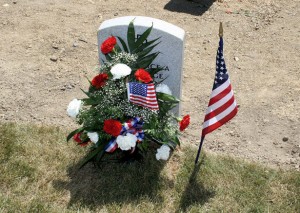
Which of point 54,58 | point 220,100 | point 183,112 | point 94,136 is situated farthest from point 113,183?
point 54,58

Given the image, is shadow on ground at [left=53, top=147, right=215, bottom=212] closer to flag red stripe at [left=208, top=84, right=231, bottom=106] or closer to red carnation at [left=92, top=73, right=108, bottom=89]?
flag red stripe at [left=208, top=84, right=231, bottom=106]

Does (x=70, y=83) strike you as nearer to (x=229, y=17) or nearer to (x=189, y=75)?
(x=189, y=75)

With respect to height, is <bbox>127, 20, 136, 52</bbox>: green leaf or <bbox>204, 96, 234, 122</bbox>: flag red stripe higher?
<bbox>127, 20, 136, 52</bbox>: green leaf

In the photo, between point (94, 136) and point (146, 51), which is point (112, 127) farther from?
point (146, 51)

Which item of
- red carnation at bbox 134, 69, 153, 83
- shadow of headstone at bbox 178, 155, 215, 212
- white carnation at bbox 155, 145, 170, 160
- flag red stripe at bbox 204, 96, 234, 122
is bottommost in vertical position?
shadow of headstone at bbox 178, 155, 215, 212

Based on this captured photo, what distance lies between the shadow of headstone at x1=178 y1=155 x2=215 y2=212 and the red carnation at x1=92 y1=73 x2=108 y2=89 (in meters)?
1.63

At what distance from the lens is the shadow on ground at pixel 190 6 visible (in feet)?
29.9

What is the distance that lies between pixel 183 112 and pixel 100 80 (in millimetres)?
1965

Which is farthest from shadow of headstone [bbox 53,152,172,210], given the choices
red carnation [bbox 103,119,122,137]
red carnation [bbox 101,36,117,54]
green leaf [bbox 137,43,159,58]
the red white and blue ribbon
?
red carnation [bbox 101,36,117,54]

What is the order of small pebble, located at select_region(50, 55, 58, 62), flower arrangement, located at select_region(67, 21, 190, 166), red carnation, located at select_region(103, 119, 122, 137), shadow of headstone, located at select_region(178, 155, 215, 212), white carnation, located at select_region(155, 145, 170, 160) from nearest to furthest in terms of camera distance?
red carnation, located at select_region(103, 119, 122, 137), flower arrangement, located at select_region(67, 21, 190, 166), shadow of headstone, located at select_region(178, 155, 215, 212), white carnation, located at select_region(155, 145, 170, 160), small pebble, located at select_region(50, 55, 58, 62)

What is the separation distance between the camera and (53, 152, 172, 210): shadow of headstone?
539 centimetres

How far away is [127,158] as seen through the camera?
19.1 ft

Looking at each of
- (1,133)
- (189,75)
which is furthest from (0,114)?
(189,75)

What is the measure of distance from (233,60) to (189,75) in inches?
34.6
